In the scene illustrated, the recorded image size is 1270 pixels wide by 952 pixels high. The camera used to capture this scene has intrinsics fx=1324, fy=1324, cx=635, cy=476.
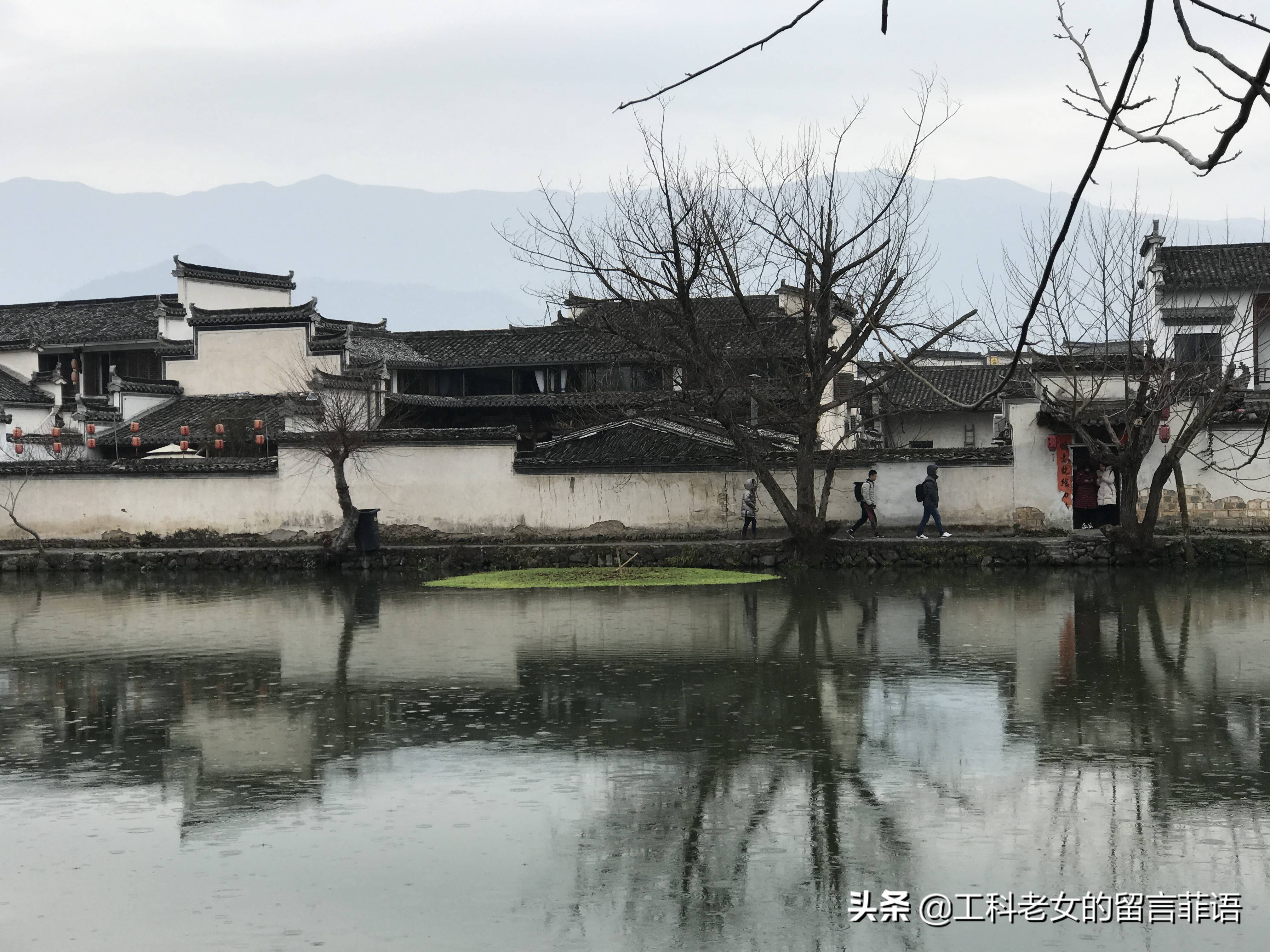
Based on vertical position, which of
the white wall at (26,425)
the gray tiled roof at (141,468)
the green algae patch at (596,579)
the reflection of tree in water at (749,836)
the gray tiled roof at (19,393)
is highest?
the gray tiled roof at (19,393)

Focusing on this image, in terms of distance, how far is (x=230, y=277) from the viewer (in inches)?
1828

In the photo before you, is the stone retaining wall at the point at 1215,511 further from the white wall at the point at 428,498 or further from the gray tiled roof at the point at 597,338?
the gray tiled roof at the point at 597,338

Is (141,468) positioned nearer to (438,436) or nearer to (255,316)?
(438,436)

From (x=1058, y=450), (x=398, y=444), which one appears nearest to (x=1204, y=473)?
(x=1058, y=450)


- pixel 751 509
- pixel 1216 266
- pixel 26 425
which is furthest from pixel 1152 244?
pixel 26 425

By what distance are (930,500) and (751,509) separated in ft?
12.0

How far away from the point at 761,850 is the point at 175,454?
99.0ft

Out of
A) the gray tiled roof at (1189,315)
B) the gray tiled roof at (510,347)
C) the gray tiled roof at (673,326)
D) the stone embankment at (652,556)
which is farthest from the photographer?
the gray tiled roof at (510,347)

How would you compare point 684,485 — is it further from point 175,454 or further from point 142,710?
point 142,710

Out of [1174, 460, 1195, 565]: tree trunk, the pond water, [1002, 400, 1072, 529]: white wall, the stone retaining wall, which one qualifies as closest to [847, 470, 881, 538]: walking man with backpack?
[1002, 400, 1072, 529]: white wall

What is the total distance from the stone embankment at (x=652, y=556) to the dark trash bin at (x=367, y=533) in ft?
0.55

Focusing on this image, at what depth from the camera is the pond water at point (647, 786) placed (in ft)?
21.7

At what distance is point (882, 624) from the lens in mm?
16953

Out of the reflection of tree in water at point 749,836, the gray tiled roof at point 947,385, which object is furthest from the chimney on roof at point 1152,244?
the reflection of tree in water at point 749,836
